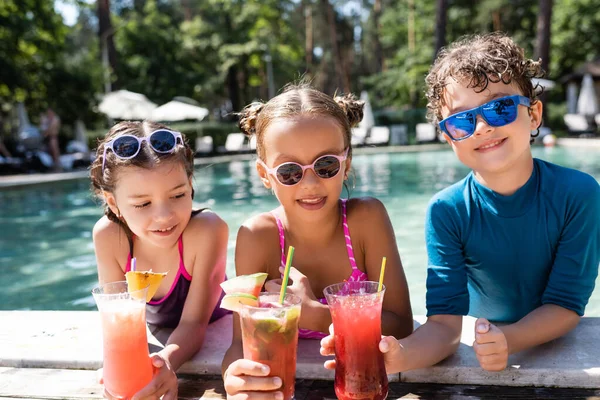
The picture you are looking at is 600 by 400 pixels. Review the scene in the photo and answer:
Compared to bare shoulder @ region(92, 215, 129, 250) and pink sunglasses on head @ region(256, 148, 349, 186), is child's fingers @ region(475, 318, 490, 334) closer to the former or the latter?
pink sunglasses on head @ region(256, 148, 349, 186)

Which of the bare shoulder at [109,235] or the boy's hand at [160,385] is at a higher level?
the bare shoulder at [109,235]

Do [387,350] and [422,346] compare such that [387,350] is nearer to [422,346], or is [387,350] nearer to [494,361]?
[422,346]

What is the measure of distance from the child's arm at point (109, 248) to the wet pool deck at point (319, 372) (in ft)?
1.00

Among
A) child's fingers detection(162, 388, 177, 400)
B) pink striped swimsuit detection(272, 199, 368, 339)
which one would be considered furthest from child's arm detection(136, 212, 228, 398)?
pink striped swimsuit detection(272, 199, 368, 339)

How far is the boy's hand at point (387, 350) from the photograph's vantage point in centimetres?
192

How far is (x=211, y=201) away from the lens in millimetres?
11875

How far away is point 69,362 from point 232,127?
24329 millimetres

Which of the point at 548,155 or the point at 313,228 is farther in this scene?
the point at 548,155

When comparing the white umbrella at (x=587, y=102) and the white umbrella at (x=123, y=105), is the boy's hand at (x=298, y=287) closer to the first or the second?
the white umbrella at (x=123, y=105)

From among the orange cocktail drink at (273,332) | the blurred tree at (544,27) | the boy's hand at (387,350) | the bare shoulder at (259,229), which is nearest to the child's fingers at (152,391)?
the orange cocktail drink at (273,332)

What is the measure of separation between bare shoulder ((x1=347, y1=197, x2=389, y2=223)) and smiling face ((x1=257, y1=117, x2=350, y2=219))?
176mm

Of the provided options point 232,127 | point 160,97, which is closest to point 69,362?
point 232,127

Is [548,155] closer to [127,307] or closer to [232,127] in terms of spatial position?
[232,127]

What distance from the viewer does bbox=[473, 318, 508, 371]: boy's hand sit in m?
1.98
